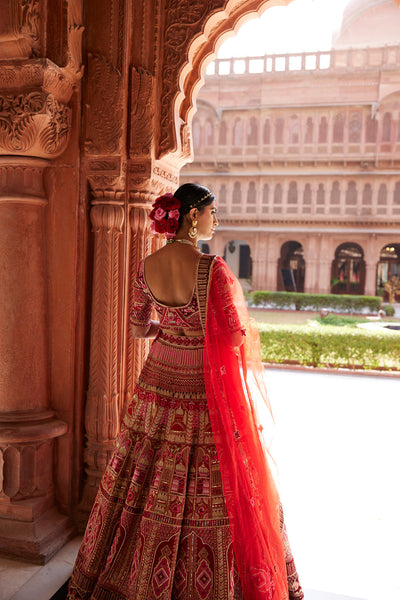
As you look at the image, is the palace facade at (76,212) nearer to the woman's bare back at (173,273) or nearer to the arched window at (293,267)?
the woman's bare back at (173,273)

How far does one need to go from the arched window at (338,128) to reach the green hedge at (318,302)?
5.46 meters

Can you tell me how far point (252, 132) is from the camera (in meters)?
18.3

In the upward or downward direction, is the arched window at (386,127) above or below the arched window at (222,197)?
above

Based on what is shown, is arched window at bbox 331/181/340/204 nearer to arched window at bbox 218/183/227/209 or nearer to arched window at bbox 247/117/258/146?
arched window at bbox 247/117/258/146

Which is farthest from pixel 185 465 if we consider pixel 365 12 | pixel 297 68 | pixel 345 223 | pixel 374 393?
pixel 365 12

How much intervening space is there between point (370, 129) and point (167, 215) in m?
17.9

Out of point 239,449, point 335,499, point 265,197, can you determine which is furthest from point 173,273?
point 265,197

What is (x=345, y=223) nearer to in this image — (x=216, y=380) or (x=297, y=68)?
(x=297, y=68)

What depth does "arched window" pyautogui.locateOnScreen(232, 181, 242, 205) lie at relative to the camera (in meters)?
18.6

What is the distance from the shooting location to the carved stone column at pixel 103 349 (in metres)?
2.41

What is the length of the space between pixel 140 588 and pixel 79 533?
33.3 inches

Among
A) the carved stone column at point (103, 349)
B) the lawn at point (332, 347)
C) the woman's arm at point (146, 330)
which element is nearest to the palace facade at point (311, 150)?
the lawn at point (332, 347)

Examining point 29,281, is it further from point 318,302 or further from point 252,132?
point 252,132

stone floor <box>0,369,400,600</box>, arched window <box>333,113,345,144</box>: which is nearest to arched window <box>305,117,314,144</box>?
arched window <box>333,113,345,144</box>
